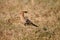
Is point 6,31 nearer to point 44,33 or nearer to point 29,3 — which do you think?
point 44,33

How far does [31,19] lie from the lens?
8.35m

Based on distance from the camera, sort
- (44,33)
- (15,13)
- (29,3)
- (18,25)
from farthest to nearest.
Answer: (29,3) < (15,13) < (18,25) < (44,33)

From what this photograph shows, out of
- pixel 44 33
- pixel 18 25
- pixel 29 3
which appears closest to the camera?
pixel 44 33

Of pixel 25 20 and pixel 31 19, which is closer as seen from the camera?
pixel 25 20

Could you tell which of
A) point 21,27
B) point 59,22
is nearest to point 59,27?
point 59,22

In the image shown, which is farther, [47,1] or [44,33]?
[47,1]

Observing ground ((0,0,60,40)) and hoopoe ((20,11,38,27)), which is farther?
hoopoe ((20,11,38,27))

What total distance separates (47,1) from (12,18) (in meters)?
1.89

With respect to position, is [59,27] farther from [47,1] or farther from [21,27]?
[47,1]

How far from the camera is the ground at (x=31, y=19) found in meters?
7.27

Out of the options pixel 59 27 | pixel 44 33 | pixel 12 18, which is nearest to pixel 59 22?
pixel 59 27

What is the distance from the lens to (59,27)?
7707mm

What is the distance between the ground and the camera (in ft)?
23.9

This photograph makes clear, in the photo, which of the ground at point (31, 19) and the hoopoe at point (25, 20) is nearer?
the ground at point (31, 19)
